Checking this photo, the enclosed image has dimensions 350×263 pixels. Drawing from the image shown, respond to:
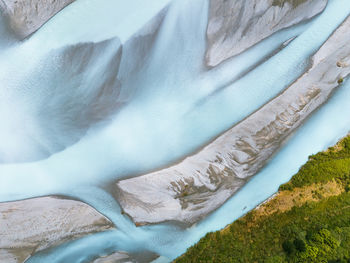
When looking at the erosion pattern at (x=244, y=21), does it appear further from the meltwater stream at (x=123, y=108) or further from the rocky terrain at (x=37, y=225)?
the rocky terrain at (x=37, y=225)

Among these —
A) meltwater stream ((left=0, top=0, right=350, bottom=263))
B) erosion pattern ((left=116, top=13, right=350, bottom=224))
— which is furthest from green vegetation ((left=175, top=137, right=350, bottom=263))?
erosion pattern ((left=116, top=13, right=350, bottom=224))

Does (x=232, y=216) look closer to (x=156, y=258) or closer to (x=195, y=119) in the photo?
(x=156, y=258)

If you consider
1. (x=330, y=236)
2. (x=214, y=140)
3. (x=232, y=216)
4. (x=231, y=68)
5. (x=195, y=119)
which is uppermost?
(x=231, y=68)

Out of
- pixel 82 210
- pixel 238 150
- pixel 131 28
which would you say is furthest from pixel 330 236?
pixel 131 28

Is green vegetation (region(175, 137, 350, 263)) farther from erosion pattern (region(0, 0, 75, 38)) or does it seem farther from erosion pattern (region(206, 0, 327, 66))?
erosion pattern (region(0, 0, 75, 38))

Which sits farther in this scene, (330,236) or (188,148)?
(188,148)
